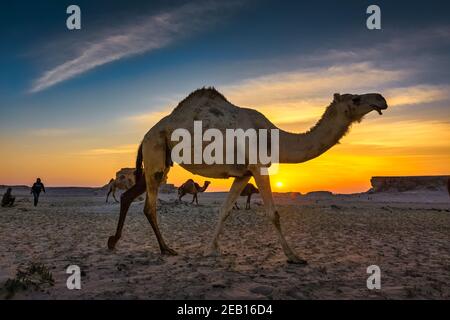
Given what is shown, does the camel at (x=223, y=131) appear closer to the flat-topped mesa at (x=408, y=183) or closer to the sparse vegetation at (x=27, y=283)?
the sparse vegetation at (x=27, y=283)

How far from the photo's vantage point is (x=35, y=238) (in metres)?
9.82

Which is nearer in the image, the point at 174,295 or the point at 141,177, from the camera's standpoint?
the point at 174,295

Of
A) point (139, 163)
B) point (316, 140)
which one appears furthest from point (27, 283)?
point (316, 140)

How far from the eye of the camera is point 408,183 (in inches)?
2938

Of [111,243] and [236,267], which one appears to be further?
[111,243]

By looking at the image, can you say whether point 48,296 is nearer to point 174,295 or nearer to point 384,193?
point 174,295

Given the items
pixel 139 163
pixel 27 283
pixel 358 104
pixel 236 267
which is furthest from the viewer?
pixel 139 163

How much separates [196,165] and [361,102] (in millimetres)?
3057

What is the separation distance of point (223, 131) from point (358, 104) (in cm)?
235

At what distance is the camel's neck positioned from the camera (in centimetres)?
682

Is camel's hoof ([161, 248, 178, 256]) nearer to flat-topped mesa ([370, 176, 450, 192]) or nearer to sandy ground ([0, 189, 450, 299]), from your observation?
sandy ground ([0, 189, 450, 299])

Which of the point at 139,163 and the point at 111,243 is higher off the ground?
the point at 139,163

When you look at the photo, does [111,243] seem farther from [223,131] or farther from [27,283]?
[27,283]
